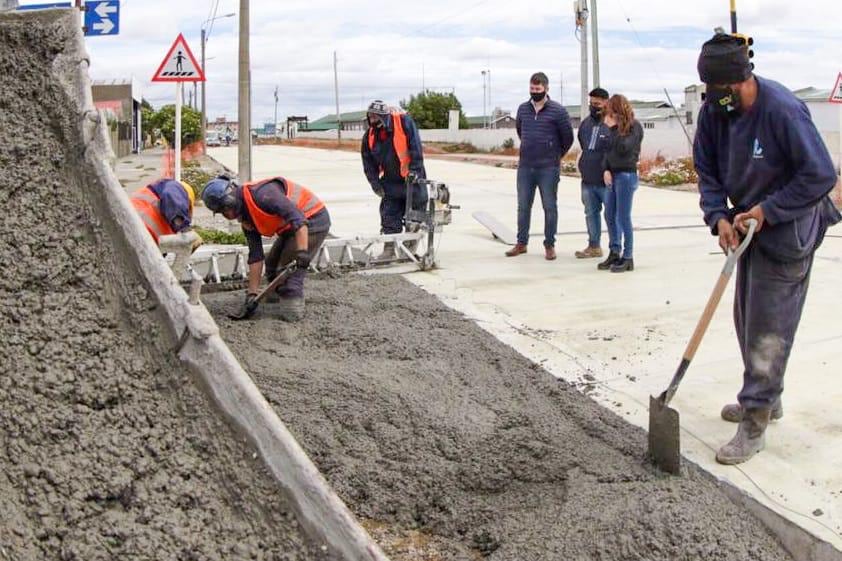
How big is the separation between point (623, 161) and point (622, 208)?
1.35 ft

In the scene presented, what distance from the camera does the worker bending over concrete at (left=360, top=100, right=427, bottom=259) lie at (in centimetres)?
816

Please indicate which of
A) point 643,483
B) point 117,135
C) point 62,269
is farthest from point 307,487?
point 117,135

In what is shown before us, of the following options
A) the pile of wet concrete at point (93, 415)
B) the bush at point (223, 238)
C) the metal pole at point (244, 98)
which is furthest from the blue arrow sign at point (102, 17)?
the pile of wet concrete at point (93, 415)

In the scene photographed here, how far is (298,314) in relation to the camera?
613 cm

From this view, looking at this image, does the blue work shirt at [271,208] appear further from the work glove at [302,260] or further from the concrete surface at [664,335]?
the concrete surface at [664,335]

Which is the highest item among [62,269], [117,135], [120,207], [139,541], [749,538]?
[117,135]

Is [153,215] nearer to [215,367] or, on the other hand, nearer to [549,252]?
[215,367]

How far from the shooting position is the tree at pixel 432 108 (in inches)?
3036

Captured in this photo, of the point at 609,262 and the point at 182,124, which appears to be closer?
the point at 609,262

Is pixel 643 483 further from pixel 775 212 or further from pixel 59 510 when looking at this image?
pixel 59 510

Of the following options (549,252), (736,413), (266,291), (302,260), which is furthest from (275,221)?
(549,252)

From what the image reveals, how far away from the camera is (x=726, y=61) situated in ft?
11.7

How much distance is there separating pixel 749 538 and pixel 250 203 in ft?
12.5

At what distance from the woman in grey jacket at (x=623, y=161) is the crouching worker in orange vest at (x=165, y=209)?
3.97 m
